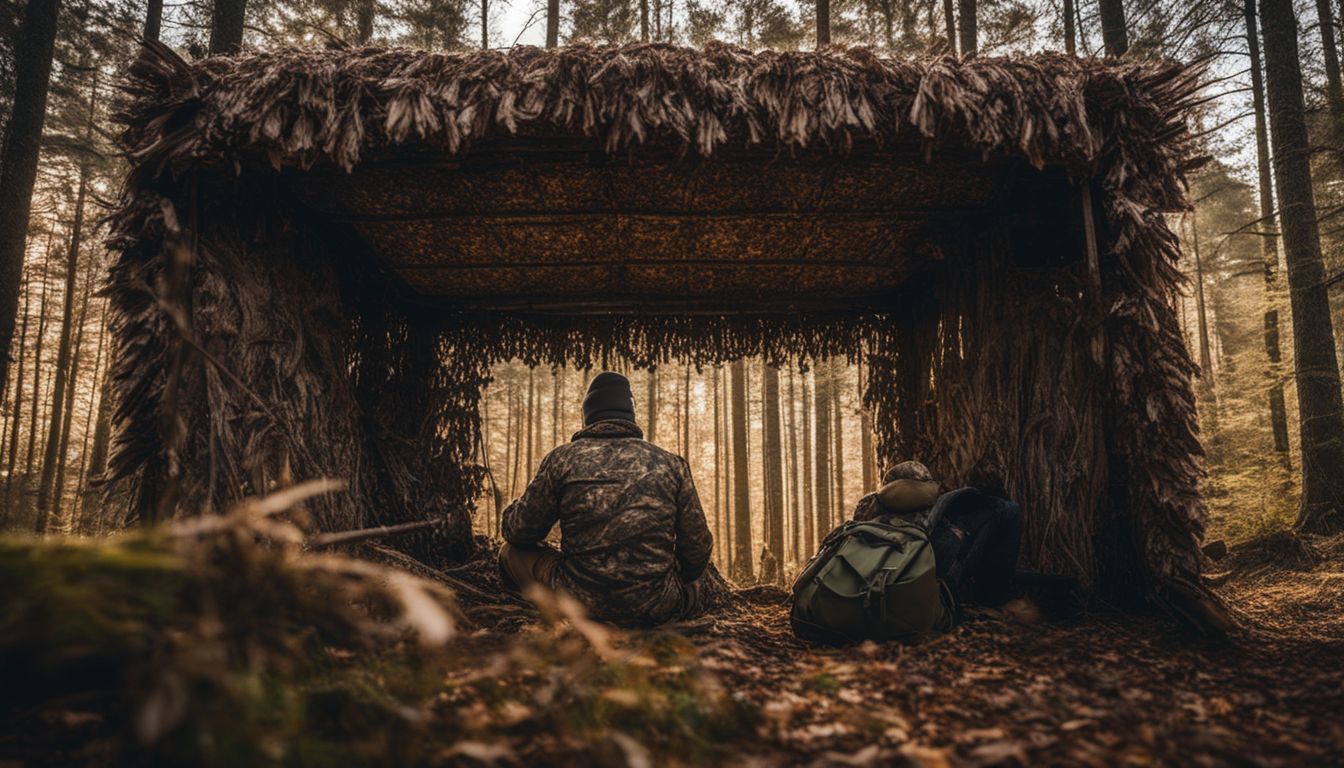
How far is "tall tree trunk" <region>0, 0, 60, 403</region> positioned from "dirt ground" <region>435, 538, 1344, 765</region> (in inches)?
322

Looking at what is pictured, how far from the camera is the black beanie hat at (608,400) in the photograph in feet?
13.2

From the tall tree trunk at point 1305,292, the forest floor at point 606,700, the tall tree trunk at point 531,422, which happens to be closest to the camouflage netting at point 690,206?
the forest floor at point 606,700

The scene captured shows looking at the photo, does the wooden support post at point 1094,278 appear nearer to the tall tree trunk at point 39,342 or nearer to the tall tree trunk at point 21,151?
the tall tree trunk at point 21,151

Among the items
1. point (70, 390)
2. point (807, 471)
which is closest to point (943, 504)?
point (807, 471)

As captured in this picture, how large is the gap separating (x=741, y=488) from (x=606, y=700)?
12341 millimetres

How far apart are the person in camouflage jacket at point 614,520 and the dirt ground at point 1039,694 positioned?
40 centimetres

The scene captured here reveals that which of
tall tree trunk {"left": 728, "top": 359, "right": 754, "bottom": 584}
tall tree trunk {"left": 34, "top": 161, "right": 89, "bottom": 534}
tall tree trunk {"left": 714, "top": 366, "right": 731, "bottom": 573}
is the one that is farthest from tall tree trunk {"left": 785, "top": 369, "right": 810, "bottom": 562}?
tall tree trunk {"left": 34, "top": 161, "right": 89, "bottom": 534}

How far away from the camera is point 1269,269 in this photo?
1162 cm

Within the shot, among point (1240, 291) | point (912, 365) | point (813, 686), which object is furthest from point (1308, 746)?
point (1240, 291)

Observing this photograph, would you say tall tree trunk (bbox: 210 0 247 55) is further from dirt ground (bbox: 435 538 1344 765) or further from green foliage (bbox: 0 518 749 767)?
dirt ground (bbox: 435 538 1344 765)

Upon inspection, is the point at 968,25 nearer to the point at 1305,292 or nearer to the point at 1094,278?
the point at 1305,292

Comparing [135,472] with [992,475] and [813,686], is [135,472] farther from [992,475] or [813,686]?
[992,475]

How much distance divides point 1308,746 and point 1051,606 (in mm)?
2282

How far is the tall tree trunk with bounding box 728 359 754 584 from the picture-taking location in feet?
41.1
